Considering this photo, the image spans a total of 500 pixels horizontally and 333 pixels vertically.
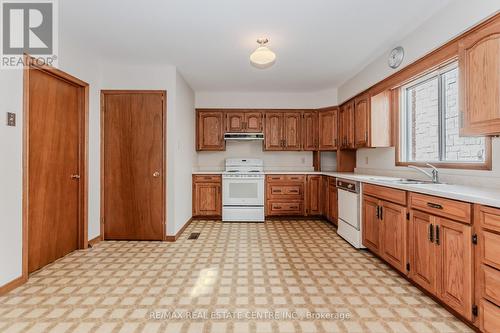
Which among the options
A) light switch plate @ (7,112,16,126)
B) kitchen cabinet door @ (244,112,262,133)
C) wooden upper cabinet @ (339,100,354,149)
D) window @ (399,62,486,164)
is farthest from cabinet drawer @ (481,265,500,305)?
kitchen cabinet door @ (244,112,262,133)

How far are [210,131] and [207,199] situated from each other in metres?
1.34

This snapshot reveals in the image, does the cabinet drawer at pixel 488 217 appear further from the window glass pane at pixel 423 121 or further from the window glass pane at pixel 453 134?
the window glass pane at pixel 423 121

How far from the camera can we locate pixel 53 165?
2.93 metres

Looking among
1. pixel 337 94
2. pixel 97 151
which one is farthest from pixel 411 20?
pixel 97 151

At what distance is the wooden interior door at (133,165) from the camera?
3.76 m

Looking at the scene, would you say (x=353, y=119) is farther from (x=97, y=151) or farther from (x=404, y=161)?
(x=97, y=151)

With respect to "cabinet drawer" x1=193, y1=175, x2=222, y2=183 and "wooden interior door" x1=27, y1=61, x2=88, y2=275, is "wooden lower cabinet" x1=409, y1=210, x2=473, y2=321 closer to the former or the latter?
"cabinet drawer" x1=193, y1=175, x2=222, y2=183

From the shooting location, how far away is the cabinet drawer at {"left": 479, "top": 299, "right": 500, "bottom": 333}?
1547 mm

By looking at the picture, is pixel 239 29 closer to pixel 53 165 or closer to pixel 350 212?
pixel 53 165

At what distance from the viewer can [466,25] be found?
6.97 ft

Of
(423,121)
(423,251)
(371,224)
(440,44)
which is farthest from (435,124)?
(423,251)

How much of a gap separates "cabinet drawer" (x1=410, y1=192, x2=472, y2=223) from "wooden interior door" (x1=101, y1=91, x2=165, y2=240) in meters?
3.04

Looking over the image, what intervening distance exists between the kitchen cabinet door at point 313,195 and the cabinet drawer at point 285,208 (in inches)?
5.9

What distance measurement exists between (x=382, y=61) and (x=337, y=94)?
1700mm
